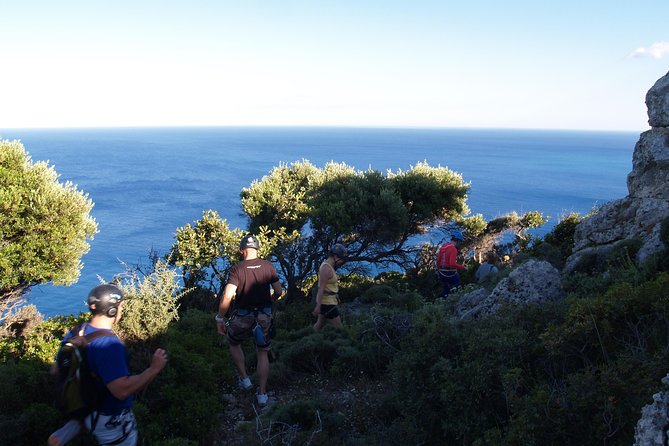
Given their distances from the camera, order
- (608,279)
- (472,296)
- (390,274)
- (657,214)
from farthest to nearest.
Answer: (390,274), (657,214), (472,296), (608,279)

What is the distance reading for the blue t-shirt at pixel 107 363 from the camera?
377cm

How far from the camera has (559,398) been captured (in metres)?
4.06

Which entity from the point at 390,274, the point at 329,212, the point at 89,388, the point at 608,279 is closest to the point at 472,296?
the point at 608,279

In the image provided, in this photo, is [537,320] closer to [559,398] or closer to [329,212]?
[559,398]

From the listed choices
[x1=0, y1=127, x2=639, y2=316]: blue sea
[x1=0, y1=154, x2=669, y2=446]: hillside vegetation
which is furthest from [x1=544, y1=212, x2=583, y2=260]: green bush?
[x1=0, y1=127, x2=639, y2=316]: blue sea

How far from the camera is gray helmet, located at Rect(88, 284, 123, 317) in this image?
12.9ft

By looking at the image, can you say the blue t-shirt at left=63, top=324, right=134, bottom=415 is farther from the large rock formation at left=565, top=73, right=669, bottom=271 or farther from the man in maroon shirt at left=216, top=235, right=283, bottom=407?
the large rock formation at left=565, top=73, right=669, bottom=271

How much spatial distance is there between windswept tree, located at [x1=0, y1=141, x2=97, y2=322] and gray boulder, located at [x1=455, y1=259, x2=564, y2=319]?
10.9 metres

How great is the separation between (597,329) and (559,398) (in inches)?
44.9

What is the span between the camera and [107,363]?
12.4 ft

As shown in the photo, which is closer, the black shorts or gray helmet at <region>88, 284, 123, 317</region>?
gray helmet at <region>88, 284, 123, 317</region>

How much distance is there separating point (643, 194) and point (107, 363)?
1113cm

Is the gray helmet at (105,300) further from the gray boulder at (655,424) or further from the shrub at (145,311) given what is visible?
the gray boulder at (655,424)

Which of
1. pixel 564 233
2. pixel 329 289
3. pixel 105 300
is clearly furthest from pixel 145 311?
pixel 564 233
